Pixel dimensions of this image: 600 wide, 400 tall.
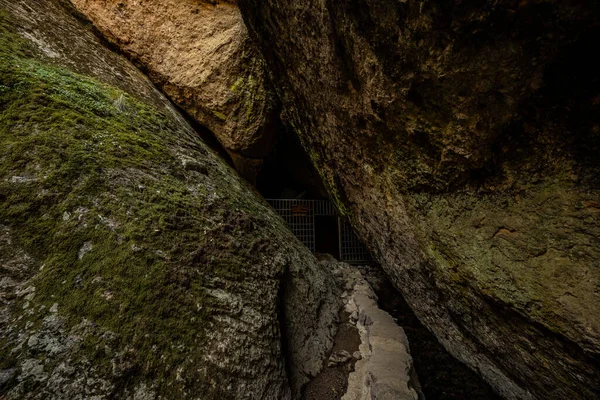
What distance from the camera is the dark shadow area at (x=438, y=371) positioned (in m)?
3.08

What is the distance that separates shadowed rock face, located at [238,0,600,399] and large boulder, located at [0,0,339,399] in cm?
173

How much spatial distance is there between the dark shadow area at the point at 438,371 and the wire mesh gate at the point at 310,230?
7.96 feet

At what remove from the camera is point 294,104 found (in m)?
4.00

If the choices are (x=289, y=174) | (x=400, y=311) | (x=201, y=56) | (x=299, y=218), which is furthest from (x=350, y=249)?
(x=201, y=56)

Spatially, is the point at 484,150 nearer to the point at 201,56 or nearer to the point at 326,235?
the point at 201,56

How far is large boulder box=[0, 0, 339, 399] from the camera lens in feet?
4.80

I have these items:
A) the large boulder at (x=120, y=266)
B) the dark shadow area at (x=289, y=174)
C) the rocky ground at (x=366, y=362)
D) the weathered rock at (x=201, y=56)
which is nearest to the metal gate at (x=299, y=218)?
the dark shadow area at (x=289, y=174)

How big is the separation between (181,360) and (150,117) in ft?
10.6

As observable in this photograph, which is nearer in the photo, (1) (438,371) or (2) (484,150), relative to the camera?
(2) (484,150)

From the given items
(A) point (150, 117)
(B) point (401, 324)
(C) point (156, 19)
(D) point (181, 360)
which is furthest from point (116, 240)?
(C) point (156, 19)

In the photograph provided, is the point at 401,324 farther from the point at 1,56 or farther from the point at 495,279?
the point at 1,56

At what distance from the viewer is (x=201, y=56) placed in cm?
497

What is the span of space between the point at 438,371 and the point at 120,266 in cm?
406

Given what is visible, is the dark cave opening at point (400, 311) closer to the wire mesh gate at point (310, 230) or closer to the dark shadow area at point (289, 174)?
the dark shadow area at point (289, 174)
